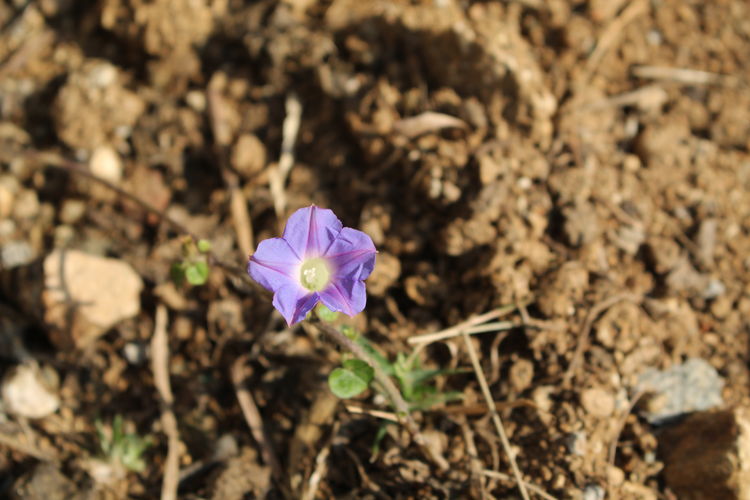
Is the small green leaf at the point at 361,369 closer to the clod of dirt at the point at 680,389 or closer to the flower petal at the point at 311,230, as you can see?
the flower petal at the point at 311,230

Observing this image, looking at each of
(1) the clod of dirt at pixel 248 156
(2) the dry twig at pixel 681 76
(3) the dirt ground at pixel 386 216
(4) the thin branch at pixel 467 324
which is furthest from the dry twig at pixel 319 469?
(2) the dry twig at pixel 681 76

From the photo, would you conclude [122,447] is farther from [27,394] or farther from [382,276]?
[382,276]

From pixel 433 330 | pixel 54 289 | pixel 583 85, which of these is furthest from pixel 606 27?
pixel 54 289

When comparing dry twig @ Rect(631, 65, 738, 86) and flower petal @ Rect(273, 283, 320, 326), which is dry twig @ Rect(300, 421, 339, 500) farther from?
dry twig @ Rect(631, 65, 738, 86)

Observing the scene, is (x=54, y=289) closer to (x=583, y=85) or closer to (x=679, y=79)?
(x=583, y=85)

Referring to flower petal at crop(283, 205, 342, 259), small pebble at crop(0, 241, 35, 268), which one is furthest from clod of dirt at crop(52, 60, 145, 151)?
flower petal at crop(283, 205, 342, 259)

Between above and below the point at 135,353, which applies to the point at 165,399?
below

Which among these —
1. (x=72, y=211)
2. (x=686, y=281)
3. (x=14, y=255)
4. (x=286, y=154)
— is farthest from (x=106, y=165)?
(x=686, y=281)
